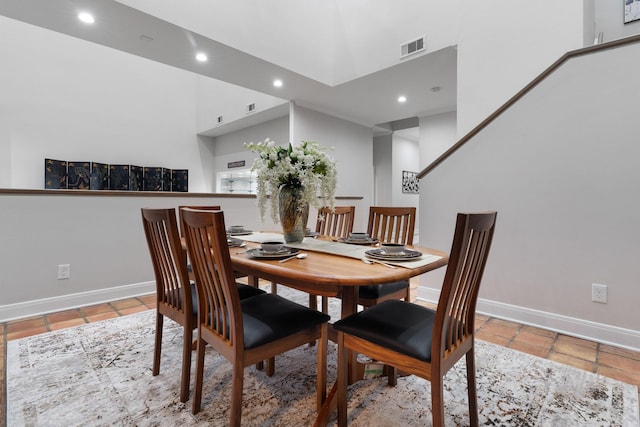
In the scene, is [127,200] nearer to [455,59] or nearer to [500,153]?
[500,153]

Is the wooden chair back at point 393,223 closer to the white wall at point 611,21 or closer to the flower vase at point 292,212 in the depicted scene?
the flower vase at point 292,212

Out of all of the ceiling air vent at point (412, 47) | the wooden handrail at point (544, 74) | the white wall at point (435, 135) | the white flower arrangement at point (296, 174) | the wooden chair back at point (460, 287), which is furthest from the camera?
the white wall at point (435, 135)

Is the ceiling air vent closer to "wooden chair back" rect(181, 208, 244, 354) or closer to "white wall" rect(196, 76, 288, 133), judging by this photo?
"white wall" rect(196, 76, 288, 133)

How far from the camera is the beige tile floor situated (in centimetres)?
184

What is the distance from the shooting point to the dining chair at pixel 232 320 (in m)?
1.20

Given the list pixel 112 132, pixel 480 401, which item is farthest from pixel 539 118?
pixel 112 132

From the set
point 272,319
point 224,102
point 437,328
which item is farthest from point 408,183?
point 437,328

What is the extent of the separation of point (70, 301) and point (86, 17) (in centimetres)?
257

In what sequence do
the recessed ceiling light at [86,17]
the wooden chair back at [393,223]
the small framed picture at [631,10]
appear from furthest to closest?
1. the small framed picture at [631,10]
2. the recessed ceiling light at [86,17]
3. the wooden chair back at [393,223]

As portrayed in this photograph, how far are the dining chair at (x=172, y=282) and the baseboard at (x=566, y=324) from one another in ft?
6.68

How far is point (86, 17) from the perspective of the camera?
2867mm

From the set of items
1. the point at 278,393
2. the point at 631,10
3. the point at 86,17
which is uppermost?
the point at 631,10

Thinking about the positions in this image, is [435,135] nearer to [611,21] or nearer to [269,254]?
[611,21]

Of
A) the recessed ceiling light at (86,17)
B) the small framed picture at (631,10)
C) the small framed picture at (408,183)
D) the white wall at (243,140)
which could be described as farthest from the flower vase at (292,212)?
the small framed picture at (408,183)
